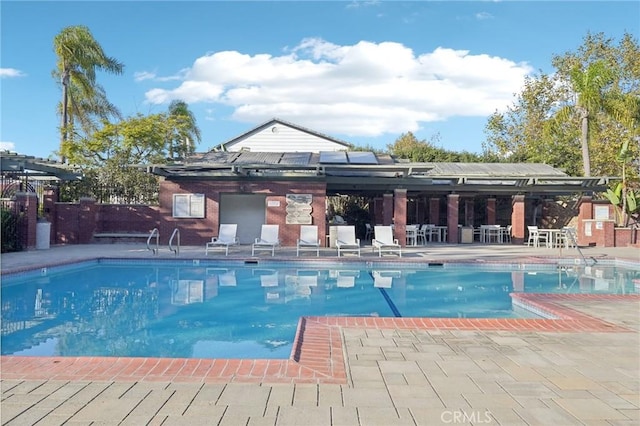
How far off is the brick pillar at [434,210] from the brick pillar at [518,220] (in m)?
3.32

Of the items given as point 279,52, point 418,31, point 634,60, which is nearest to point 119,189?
point 279,52

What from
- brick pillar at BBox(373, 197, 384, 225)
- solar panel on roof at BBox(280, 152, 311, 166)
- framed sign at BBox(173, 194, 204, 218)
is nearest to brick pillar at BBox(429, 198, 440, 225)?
brick pillar at BBox(373, 197, 384, 225)

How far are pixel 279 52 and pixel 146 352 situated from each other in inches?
788

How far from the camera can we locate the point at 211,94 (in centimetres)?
3359

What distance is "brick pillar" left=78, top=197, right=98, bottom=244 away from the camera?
17.6 m

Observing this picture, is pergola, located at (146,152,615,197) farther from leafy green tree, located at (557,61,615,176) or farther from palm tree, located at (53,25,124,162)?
palm tree, located at (53,25,124,162)

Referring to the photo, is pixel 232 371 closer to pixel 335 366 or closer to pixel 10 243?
pixel 335 366

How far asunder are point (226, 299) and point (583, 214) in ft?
55.4

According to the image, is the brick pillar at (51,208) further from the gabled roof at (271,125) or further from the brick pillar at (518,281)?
the brick pillar at (518,281)

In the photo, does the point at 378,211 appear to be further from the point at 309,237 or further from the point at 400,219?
the point at 309,237

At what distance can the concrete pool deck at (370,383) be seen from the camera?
3.18 m

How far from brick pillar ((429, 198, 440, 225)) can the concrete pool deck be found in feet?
53.8

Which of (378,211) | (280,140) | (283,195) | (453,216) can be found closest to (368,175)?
(283,195)

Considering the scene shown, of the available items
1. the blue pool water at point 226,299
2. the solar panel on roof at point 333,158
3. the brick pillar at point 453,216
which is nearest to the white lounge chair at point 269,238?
the blue pool water at point 226,299
